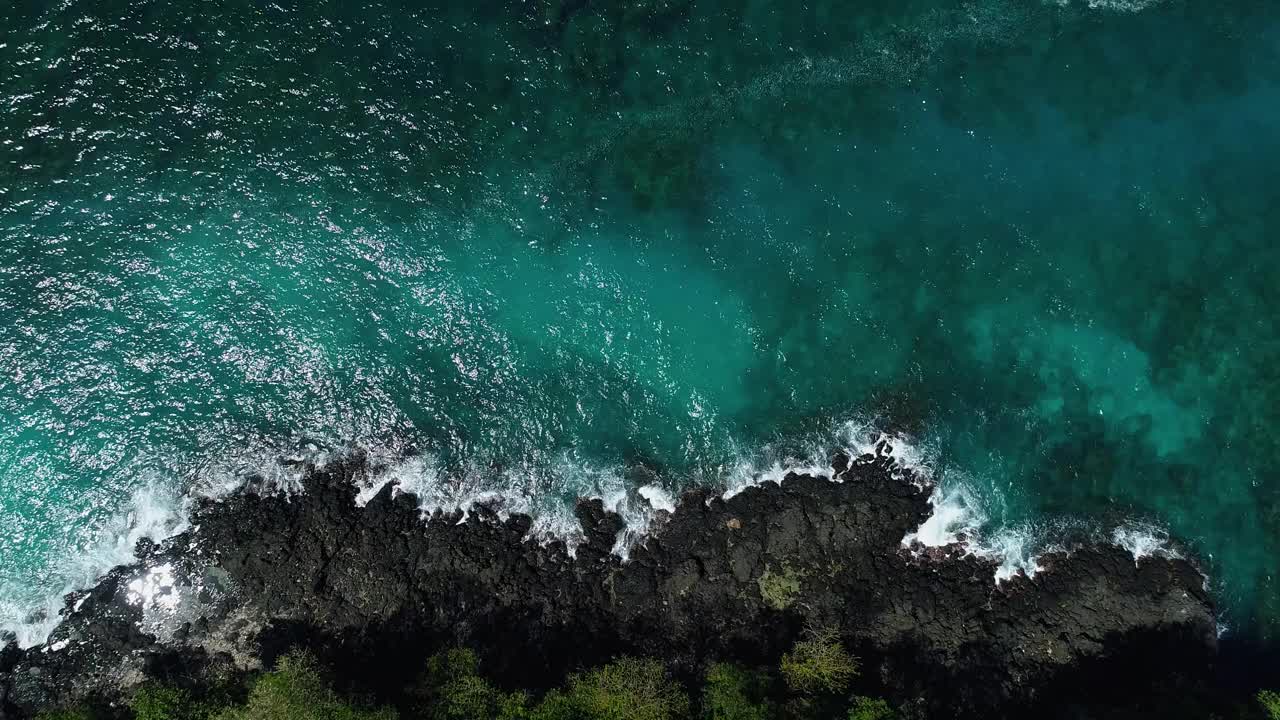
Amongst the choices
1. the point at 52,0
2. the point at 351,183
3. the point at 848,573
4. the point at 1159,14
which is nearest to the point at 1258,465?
the point at 848,573

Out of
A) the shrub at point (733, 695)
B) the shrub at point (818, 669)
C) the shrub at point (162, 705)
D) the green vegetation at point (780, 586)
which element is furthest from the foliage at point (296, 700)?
the shrub at point (818, 669)

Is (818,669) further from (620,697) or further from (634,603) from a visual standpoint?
(620,697)

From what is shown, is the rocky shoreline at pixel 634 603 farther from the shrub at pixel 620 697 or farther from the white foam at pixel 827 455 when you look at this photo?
the shrub at pixel 620 697

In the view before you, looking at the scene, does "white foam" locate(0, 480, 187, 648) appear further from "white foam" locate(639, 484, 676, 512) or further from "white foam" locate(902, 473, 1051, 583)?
"white foam" locate(902, 473, 1051, 583)

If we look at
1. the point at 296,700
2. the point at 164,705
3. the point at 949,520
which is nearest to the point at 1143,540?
the point at 949,520

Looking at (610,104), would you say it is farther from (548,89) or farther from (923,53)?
(923,53)
